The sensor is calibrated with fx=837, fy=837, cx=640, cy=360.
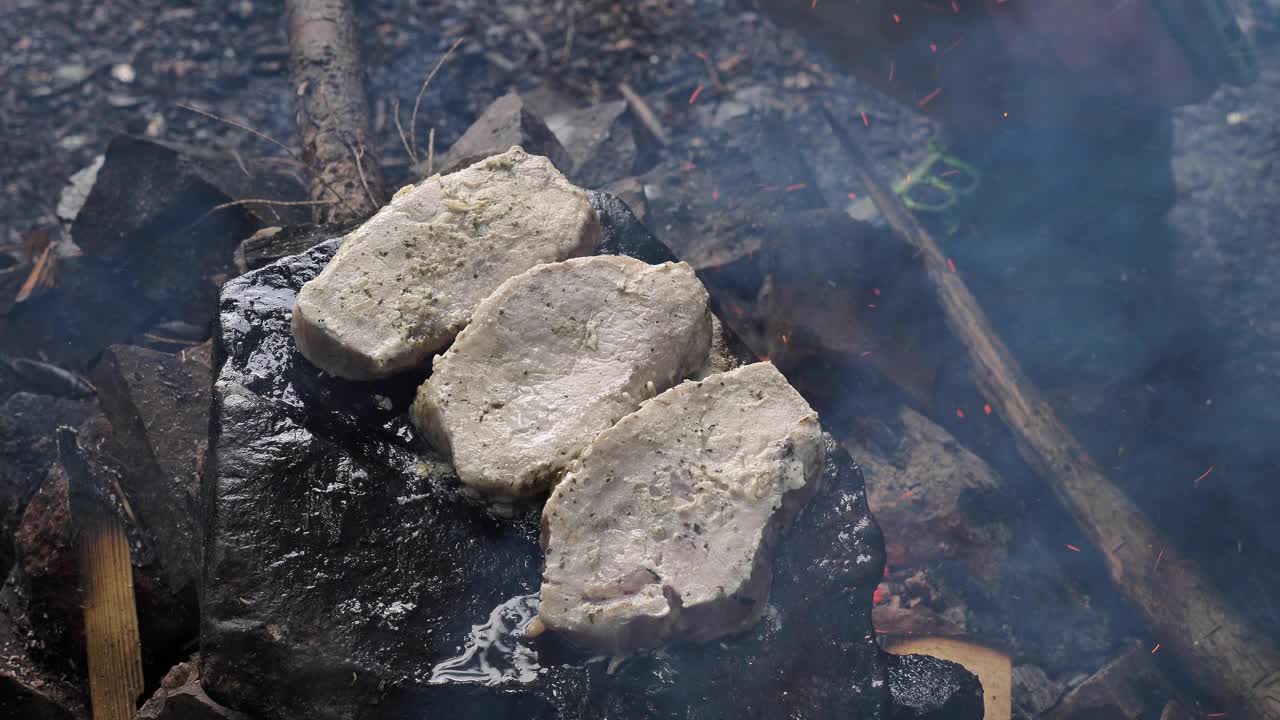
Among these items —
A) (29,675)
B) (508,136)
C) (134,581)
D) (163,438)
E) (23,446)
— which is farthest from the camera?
(508,136)

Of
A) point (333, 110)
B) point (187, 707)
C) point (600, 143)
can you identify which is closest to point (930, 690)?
point (187, 707)

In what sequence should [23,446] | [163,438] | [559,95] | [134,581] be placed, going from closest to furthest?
[134,581] < [163,438] < [23,446] < [559,95]

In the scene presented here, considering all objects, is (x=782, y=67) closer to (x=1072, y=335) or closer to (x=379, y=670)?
(x=1072, y=335)

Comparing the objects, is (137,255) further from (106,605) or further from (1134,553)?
(1134,553)

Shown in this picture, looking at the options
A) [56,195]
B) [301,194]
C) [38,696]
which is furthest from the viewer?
[56,195]

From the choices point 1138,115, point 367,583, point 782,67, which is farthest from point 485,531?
point 782,67

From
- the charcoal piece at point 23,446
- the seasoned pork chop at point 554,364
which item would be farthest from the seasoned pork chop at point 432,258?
the charcoal piece at point 23,446
